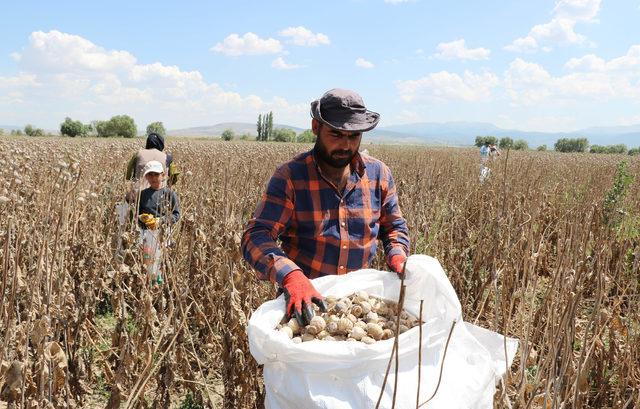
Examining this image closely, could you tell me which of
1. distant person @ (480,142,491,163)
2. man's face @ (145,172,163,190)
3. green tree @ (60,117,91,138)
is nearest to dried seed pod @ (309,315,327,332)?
man's face @ (145,172,163,190)

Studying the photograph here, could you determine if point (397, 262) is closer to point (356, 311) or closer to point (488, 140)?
point (356, 311)

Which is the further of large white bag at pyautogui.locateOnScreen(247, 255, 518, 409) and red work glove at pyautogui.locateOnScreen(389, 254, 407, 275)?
red work glove at pyautogui.locateOnScreen(389, 254, 407, 275)

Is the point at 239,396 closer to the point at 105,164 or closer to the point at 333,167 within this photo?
the point at 333,167

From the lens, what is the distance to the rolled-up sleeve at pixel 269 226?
1.70 metres

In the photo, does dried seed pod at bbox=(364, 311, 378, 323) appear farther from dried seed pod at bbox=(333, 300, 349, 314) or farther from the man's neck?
the man's neck

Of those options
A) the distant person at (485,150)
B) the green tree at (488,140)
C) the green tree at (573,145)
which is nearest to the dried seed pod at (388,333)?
the green tree at (488,140)

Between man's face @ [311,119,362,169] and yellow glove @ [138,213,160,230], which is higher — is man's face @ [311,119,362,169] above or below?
above

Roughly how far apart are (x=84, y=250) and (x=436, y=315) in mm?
2907

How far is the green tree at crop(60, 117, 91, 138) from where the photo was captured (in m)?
57.3

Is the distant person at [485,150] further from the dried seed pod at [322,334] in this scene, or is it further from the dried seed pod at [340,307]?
the dried seed pod at [322,334]

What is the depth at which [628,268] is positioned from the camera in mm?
4266

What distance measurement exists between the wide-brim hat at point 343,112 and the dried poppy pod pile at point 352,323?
0.62 meters

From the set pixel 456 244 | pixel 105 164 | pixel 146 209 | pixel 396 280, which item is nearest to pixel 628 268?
pixel 456 244

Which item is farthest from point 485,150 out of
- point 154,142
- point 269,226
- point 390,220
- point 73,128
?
point 73,128
